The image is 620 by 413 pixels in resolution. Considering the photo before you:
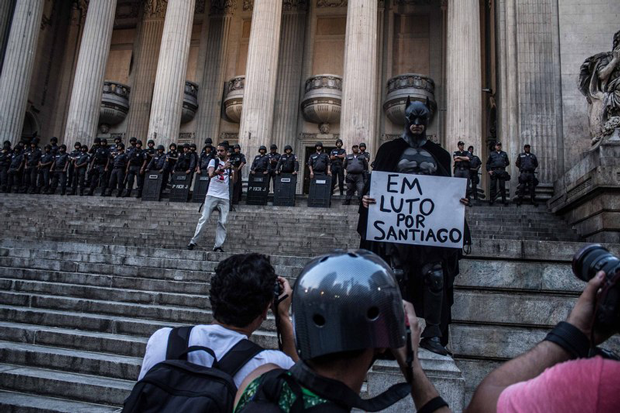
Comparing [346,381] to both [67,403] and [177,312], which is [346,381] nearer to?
[67,403]

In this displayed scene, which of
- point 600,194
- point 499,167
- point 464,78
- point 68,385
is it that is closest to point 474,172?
point 499,167

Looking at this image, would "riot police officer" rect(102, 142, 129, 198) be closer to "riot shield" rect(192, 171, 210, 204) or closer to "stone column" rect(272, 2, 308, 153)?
"riot shield" rect(192, 171, 210, 204)

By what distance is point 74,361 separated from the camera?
5.06m

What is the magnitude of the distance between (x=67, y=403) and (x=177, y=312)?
1.93 meters

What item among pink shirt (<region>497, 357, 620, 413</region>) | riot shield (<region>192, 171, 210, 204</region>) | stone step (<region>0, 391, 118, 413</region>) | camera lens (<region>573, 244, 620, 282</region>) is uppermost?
riot shield (<region>192, 171, 210, 204</region>)

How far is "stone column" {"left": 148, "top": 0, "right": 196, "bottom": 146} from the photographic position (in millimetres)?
19031

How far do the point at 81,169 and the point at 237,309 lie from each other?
1619 centimetres

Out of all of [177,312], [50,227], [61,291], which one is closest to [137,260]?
[61,291]

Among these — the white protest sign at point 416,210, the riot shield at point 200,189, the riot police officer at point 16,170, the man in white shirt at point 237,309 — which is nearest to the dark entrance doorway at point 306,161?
the riot shield at point 200,189

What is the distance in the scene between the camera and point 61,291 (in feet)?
23.3

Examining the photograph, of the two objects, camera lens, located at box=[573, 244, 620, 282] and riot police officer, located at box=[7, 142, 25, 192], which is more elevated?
riot police officer, located at box=[7, 142, 25, 192]

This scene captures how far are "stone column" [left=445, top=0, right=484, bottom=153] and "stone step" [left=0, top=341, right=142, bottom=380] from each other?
14028 millimetres

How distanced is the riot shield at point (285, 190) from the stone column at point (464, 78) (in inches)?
225

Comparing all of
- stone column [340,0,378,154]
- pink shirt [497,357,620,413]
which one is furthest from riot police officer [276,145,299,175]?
pink shirt [497,357,620,413]
